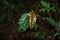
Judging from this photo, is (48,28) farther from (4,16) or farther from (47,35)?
(4,16)

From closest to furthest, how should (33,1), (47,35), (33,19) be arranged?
(33,19)
(47,35)
(33,1)

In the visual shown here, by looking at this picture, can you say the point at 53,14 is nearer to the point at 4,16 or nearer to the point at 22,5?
the point at 22,5

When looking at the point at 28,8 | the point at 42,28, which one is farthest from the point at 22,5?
the point at 42,28

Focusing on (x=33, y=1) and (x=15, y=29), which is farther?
(x=33, y=1)

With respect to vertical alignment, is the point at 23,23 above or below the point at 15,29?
above

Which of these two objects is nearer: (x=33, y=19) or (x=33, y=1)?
(x=33, y=19)

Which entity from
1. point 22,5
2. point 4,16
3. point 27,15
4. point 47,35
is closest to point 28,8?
point 22,5

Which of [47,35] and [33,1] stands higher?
[33,1]

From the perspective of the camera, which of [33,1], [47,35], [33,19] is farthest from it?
[33,1]

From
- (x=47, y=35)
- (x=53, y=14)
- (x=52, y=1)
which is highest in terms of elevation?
(x=52, y=1)
